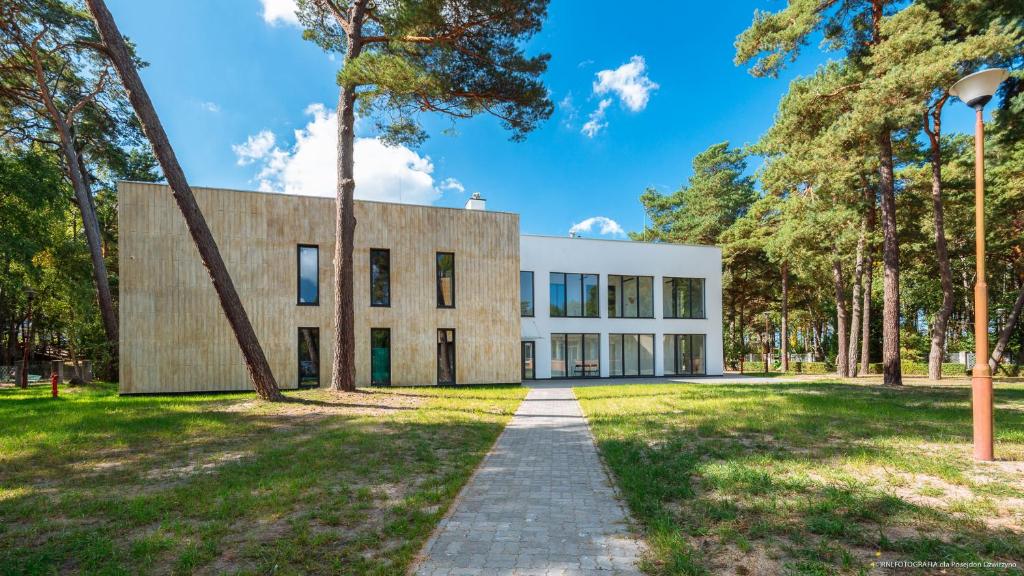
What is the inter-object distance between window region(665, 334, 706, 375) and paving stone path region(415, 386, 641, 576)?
17.3m

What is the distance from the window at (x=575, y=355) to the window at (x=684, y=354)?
3740 mm

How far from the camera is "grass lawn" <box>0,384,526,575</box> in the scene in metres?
3.15

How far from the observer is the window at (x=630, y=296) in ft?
71.0

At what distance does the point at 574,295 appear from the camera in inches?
828

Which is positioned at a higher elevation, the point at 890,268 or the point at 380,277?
the point at 890,268

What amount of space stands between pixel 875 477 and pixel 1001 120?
1342 centimetres

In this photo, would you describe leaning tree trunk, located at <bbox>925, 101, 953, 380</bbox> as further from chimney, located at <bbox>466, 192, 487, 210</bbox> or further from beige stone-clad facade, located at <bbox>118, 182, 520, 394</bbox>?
chimney, located at <bbox>466, 192, 487, 210</bbox>

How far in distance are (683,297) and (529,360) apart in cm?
835

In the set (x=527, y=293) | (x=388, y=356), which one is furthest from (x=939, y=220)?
(x=388, y=356)

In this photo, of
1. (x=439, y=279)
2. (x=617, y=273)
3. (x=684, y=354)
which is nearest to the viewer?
(x=439, y=279)

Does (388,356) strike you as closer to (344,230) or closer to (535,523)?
(344,230)

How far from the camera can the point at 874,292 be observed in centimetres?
3020

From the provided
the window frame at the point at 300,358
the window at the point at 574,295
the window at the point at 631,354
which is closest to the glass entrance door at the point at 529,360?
the window at the point at 574,295

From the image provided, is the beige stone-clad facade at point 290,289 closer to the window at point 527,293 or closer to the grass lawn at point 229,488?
the window at point 527,293
